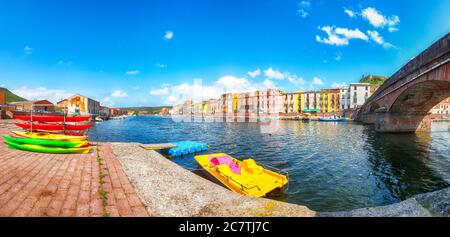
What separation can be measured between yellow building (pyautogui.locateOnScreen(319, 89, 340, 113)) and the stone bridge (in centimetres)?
7777

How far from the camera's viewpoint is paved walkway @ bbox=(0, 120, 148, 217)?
536cm

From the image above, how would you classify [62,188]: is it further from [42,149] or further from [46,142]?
[46,142]

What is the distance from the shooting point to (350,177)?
1584cm

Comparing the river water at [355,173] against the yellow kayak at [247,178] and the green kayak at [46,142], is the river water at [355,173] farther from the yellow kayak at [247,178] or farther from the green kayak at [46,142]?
the green kayak at [46,142]

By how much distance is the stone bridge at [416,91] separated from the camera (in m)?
18.8

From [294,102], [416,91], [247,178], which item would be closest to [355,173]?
[247,178]

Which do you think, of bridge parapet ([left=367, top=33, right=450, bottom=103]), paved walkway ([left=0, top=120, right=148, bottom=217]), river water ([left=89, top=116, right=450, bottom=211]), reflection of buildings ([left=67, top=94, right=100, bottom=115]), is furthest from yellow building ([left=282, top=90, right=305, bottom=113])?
paved walkway ([left=0, top=120, right=148, bottom=217])

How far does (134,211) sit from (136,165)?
557 centimetres

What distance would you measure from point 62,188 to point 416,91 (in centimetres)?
3902

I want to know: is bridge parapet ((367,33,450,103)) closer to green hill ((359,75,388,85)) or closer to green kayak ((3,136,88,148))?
green kayak ((3,136,88,148))

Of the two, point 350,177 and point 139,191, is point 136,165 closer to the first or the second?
point 139,191

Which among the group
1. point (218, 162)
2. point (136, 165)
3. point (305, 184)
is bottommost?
point (305, 184)
